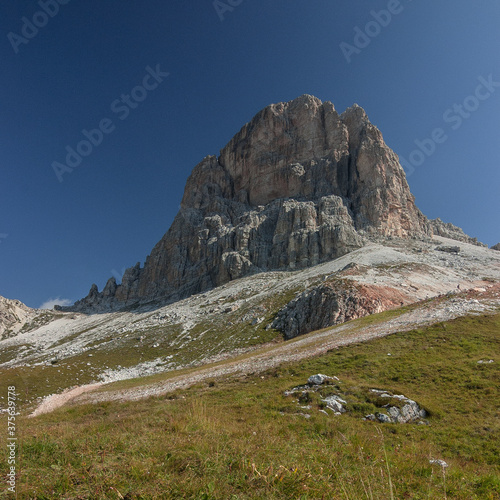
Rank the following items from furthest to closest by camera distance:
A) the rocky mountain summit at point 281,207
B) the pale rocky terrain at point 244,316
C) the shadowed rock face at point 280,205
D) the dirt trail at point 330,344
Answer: the shadowed rock face at point 280,205 < the rocky mountain summit at point 281,207 < the pale rocky terrain at point 244,316 < the dirt trail at point 330,344

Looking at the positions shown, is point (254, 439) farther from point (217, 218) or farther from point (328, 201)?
point (217, 218)

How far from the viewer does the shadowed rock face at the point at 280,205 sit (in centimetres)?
11869

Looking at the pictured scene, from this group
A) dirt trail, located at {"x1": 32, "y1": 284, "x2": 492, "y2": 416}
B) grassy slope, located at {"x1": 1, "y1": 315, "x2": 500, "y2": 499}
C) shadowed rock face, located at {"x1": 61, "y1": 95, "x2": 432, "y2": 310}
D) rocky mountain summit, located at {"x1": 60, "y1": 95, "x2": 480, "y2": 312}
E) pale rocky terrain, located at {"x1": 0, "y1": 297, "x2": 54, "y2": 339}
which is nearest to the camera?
grassy slope, located at {"x1": 1, "y1": 315, "x2": 500, "y2": 499}

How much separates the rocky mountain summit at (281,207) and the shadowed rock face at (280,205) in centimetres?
58

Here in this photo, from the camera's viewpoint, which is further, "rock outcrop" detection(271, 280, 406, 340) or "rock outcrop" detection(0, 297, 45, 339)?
"rock outcrop" detection(0, 297, 45, 339)

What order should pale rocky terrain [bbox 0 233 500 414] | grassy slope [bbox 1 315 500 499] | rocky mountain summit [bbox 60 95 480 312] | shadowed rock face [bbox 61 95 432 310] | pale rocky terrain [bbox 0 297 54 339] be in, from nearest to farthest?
grassy slope [bbox 1 315 500 499]
pale rocky terrain [bbox 0 233 500 414]
rocky mountain summit [bbox 60 95 480 312]
shadowed rock face [bbox 61 95 432 310]
pale rocky terrain [bbox 0 297 54 339]

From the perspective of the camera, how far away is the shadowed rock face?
119 meters

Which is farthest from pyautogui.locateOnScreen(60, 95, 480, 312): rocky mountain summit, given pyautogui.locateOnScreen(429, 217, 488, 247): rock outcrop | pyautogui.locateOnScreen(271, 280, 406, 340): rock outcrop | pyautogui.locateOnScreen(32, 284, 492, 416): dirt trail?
pyautogui.locateOnScreen(32, 284, 492, 416): dirt trail

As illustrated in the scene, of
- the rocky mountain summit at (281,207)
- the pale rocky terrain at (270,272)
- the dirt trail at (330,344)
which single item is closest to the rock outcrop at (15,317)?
the pale rocky terrain at (270,272)

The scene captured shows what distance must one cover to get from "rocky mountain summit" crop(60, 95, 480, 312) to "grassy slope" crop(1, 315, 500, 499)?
91.6m

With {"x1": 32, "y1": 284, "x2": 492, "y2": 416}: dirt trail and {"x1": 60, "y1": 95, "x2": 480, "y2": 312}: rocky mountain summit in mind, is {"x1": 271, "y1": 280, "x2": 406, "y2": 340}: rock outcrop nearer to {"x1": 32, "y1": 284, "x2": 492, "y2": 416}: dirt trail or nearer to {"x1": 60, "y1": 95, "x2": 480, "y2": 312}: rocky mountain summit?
{"x1": 32, "y1": 284, "x2": 492, "y2": 416}: dirt trail

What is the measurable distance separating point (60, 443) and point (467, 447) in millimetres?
11632

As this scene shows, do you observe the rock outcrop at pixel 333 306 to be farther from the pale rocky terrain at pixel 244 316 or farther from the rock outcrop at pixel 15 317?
the rock outcrop at pixel 15 317

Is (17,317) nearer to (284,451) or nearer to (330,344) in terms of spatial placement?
(330,344)
